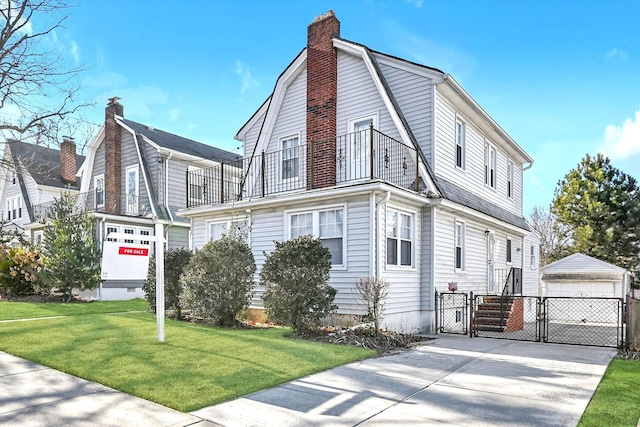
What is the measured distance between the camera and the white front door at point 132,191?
69.6ft

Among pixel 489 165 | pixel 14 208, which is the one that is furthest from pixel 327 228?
pixel 14 208

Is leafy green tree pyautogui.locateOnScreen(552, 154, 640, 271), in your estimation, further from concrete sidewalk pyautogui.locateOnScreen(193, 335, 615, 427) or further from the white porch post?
the white porch post

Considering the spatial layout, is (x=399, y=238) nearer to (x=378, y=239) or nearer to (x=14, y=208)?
(x=378, y=239)

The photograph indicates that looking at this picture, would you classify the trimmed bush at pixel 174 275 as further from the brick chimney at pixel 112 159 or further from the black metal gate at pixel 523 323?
the brick chimney at pixel 112 159

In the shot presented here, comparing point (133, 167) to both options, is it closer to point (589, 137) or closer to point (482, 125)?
point (482, 125)

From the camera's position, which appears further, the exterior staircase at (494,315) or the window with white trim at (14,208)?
the window with white trim at (14,208)

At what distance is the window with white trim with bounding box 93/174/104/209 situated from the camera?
887 inches

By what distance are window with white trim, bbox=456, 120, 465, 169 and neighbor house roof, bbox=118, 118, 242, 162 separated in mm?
10906

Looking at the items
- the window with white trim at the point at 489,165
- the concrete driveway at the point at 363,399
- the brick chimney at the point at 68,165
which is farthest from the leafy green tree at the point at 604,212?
the brick chimney at the point at 68,165

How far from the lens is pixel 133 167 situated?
70.6 feet

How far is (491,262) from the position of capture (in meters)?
16.0

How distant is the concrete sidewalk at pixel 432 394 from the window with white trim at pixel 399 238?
3161 millimetres

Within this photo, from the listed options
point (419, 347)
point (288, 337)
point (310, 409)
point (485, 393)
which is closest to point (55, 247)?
point (288, 337)

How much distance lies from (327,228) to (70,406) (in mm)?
7329
